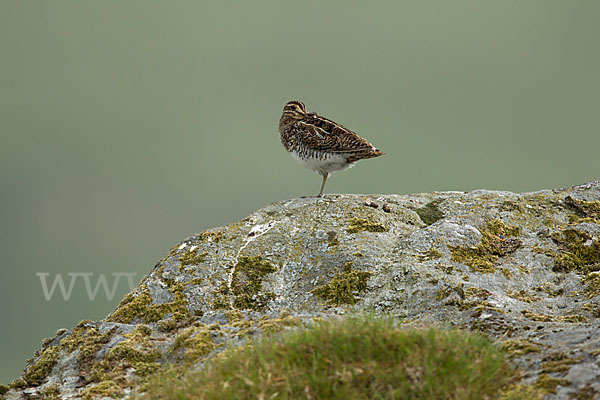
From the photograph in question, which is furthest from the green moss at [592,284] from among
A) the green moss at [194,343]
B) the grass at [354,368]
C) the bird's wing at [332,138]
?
the green moss at [194,343]

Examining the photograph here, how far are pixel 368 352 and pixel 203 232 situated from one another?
5.34m

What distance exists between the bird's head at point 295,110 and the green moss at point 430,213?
374 cm

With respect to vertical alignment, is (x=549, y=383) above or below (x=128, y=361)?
below

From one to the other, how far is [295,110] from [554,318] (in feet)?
25.2

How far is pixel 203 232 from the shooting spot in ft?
33.6

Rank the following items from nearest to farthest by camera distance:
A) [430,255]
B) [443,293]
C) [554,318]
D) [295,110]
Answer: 1. [554,318]
2. [443,293]
3. [430,255]
4. [295,110]

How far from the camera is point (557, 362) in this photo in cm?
584

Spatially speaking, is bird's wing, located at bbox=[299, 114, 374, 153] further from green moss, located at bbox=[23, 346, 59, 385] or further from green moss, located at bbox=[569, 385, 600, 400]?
green moss, located at bbox=[569, 385, 600, 400]

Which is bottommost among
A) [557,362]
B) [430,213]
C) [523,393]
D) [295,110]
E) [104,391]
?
[523,393]

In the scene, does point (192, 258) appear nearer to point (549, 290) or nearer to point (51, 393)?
point (51, 393)

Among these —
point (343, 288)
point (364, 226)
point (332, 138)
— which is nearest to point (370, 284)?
point (343, 288)

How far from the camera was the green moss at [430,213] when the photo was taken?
1078cm

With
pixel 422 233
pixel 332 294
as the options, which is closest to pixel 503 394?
pixel 332 294

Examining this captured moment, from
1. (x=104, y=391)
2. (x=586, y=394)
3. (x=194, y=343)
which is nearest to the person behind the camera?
(x=586, y=394)
